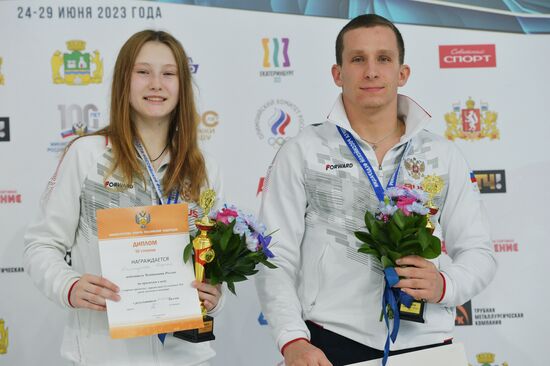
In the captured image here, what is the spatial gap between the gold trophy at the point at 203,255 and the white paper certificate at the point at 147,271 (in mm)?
49

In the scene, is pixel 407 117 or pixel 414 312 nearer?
pixel 414 312

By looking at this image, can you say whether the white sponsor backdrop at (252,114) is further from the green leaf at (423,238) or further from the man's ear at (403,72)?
the green leaf at (423,238)

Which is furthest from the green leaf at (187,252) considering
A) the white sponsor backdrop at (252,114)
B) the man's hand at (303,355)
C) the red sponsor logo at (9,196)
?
the red sponsor logo at (9,196)

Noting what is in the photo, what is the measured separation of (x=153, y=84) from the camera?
7.95 ft

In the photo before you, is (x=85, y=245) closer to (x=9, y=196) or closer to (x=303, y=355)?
(x=303, y=355)

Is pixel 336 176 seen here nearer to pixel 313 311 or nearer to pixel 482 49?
pixel 313 311

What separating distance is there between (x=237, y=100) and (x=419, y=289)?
2.03 metres

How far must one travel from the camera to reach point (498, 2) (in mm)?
3959

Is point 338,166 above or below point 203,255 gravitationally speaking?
above

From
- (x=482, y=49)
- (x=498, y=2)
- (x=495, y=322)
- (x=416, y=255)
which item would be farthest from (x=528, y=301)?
(x=416, y=255)

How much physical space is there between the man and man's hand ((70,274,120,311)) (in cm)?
56

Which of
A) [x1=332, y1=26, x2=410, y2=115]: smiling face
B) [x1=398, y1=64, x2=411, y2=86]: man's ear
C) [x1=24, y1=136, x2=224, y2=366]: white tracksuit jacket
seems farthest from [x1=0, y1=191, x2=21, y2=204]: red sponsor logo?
[x1=398, y1=64, x2=411, y2=86]: man's ear

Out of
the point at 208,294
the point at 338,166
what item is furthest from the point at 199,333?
the point at 338,166

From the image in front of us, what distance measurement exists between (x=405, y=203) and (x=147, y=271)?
2.95 feet
